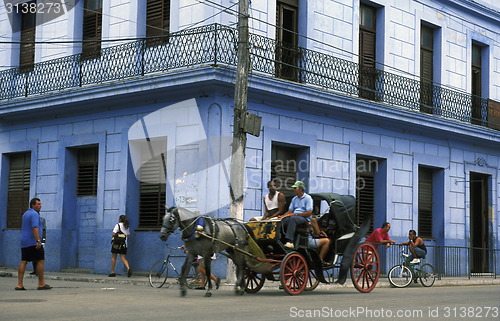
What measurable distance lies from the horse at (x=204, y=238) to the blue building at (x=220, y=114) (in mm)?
4648

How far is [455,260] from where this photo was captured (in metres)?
23.3

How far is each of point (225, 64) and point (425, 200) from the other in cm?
929

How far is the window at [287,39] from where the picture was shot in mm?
20234

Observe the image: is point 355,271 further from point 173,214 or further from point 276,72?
point 276,72

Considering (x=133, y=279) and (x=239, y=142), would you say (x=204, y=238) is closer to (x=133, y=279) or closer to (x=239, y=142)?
(x=239, y=142)

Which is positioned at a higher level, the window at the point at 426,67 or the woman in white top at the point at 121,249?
the window at the point at 426,67

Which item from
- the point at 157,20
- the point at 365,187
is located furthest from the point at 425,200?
the point at 157,20

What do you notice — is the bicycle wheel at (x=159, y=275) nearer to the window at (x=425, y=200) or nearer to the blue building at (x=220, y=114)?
the blue building at (x=220, y=114)

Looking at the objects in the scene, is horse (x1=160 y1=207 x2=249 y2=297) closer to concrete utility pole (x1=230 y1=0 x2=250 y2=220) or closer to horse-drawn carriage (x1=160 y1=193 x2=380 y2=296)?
horse-drawn carriage (x1=160 y1=193 x2=380 y2=296)

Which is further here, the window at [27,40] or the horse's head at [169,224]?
the window at [27,40]

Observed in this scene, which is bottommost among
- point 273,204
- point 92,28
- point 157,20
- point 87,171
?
point 273,204

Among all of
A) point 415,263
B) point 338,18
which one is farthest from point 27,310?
point 338,18

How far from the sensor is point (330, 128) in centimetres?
2141

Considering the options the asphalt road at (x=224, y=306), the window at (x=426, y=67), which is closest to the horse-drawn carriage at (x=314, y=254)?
the asphalt road at (x=224, y=306)
